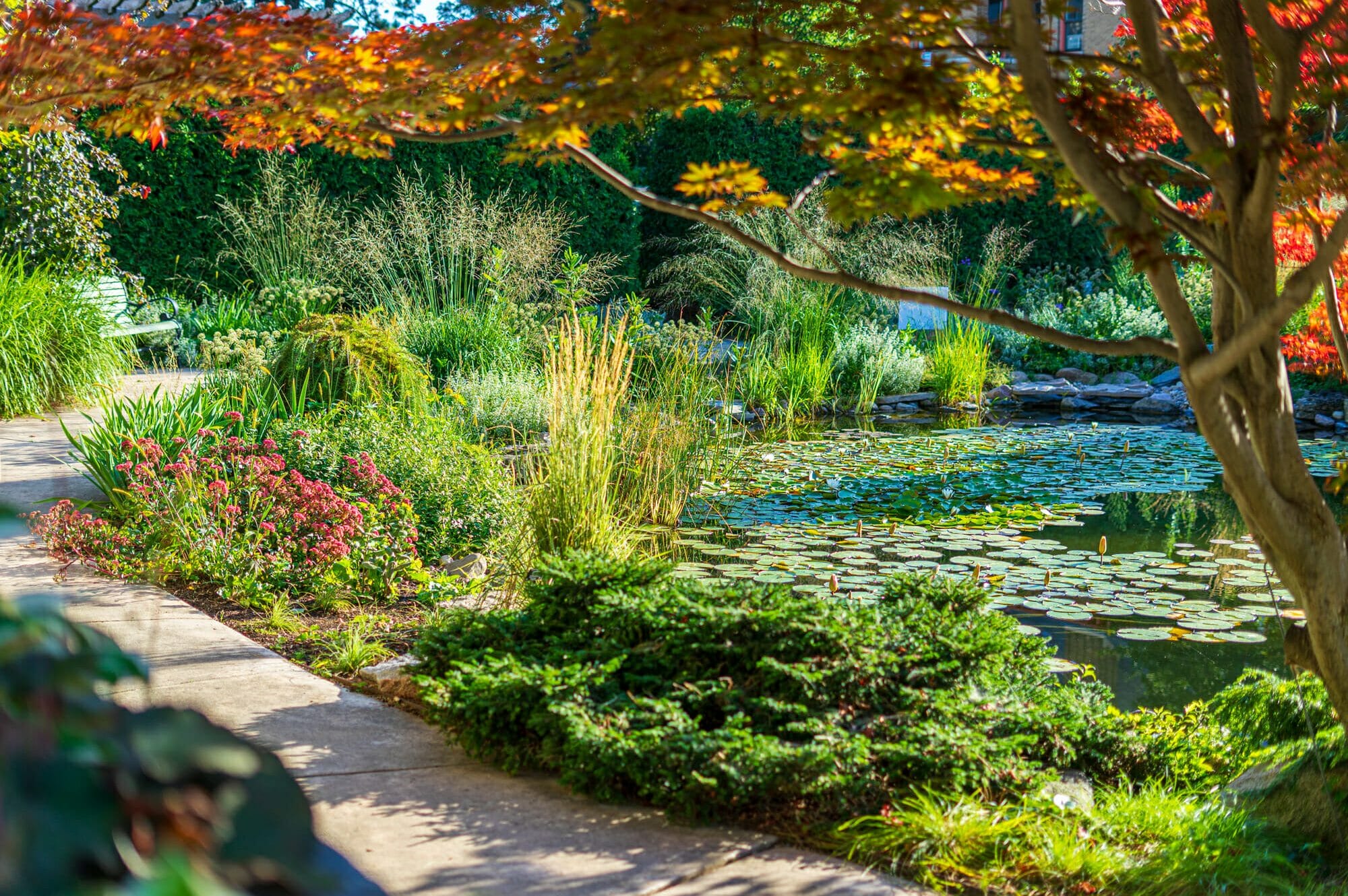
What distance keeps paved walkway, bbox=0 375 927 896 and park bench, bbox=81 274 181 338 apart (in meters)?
4.75

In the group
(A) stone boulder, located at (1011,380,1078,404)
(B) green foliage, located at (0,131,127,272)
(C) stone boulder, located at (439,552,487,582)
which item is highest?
(B) green foliage, located at (0,131,127,272)

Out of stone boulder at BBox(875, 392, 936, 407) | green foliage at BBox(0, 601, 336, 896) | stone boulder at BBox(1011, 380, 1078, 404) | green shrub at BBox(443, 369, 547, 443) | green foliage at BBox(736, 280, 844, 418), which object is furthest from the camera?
stone boulder at BBox(1011, 380, 1078, 404)

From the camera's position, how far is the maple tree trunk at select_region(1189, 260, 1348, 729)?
225 centimetres

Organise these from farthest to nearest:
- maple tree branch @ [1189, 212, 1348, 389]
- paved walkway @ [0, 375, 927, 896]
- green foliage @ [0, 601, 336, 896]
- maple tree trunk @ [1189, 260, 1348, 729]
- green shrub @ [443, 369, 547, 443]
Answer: green shrub @ [443, 369, 547, 443]
maple tree trunk @ [1189, 260, 1348, 729]
paved walkway @ [0, 375, 927, 896]
maple tree branch @ [1189, 212, 1348, 389]
green foliage @ [0, 601, 336, 896]

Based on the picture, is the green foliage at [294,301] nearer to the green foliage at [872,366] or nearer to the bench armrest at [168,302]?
the bench armrest at [168,302]

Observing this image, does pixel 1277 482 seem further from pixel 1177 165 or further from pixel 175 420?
pixel 175 420

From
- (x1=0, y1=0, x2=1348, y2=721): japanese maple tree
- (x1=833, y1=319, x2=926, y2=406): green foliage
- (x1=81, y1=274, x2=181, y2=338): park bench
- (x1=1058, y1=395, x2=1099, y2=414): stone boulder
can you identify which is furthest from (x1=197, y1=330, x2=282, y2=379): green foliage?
(x1=1058, y1=395, x2=1099, y2=414): stone boulder

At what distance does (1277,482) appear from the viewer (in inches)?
A: 92.0

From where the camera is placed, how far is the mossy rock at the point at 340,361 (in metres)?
6.39

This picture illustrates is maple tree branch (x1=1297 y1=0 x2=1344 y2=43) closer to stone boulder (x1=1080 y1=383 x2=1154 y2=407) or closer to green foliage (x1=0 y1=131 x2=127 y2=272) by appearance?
green foliage (x1=0 y1=131 x2=127 y2=272)

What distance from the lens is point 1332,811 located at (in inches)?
98.6

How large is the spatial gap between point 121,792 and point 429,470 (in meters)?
4.67

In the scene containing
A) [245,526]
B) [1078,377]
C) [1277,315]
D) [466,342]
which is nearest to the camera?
[1277,315]

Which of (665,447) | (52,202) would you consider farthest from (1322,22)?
(52,202)
